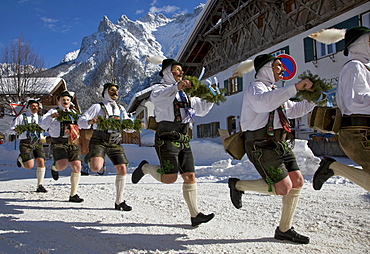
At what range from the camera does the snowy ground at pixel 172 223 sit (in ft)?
11.4

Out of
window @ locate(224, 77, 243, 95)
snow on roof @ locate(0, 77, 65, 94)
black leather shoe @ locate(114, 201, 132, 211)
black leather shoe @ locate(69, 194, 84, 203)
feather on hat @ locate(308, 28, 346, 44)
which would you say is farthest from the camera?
snow on roof @ locate(0, 77, 65, 94)

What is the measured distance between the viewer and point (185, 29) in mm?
144125

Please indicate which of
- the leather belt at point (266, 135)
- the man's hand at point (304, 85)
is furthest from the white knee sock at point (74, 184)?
the man's hand at point (304, 85)

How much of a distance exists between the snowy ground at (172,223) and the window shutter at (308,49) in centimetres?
766

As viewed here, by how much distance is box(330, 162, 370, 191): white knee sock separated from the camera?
309cm

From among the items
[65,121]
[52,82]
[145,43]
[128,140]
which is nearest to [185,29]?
[145,43]

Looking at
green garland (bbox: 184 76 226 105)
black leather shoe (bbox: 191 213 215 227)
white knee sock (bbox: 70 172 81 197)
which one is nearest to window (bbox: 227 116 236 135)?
white knee sock (bbox: 70 172 81 197)

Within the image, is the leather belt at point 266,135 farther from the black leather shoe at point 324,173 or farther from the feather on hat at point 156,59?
the feather on hat at point 156,59

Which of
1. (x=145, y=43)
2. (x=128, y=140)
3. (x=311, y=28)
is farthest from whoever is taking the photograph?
(x=145, y=43)

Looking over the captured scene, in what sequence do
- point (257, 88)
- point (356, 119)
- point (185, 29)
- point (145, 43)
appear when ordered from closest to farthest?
point (356, 119) < point (257, 88) < point (145, 43) < point (185, 29)

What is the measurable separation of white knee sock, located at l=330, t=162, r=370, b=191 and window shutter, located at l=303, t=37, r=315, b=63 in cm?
1141

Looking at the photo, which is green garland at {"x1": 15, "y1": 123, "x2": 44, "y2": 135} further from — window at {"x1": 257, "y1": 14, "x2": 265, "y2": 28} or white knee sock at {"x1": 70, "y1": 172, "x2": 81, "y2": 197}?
window at {"x1": 257, "y1": 14, "x2": 265, "y2": 28}

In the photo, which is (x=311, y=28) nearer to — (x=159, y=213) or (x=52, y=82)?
(x=159, y=213)

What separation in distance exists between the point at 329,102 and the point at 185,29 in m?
A: 147
